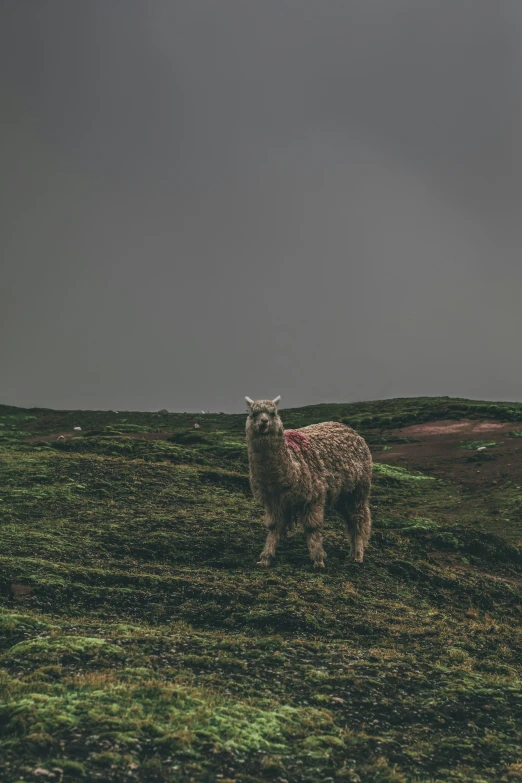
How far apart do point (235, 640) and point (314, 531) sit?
19.0ft

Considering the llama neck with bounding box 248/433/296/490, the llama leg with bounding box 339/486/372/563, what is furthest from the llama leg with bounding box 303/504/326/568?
the llama leg with bounding box 339/486/372/563

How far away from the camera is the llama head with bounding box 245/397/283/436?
1902cm

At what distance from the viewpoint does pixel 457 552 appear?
25672 millimetres

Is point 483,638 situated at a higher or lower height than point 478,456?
lower

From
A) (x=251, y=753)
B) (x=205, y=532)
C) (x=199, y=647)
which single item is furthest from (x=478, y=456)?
(x=251, y=753)

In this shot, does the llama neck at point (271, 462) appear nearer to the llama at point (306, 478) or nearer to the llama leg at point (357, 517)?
the llama at point (306, 478)

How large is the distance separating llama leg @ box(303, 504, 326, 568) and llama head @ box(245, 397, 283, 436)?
8.04 feet

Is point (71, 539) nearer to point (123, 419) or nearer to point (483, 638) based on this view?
point (483, 638)

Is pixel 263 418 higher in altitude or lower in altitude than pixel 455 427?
higher

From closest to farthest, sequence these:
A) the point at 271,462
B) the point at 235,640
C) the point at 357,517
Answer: the point at 235,640 < the point at 271,462 < the point at 357,517

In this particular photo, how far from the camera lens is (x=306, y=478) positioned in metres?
20.0

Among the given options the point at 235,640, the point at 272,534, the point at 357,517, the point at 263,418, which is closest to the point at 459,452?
the point at 357,517

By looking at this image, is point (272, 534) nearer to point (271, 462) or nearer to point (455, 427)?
point (271, 462)

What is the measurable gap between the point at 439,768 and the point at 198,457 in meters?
30.6
